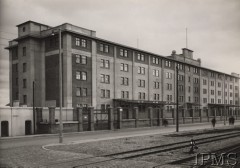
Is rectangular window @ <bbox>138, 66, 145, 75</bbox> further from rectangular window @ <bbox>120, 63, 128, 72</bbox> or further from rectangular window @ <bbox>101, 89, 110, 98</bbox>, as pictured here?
rectangular window @ <bbox>101, 89, 110, 98</bbox>

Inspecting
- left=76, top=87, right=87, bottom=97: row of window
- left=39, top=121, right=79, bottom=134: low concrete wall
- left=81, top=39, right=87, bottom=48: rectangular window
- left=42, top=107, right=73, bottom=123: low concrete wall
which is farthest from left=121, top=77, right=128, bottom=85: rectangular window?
left=39, top=121, right=79, bottom=134: low concrete wall

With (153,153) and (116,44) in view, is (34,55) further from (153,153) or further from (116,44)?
(153,153)

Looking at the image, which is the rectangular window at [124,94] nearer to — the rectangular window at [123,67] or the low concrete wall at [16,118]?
the rectangular window at [123,67]

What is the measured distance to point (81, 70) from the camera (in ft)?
156

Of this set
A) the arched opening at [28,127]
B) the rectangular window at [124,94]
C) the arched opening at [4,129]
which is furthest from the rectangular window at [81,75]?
the arched opening at [4,129]

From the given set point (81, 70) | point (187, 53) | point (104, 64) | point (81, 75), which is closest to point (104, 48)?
point (104, 64)

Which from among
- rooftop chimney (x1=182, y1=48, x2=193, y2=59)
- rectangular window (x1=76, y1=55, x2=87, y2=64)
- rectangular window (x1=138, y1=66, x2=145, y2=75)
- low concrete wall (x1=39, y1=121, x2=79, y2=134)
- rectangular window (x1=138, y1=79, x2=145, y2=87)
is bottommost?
low concrete wall (x1=39, y1=121, x2=79, y2=134)

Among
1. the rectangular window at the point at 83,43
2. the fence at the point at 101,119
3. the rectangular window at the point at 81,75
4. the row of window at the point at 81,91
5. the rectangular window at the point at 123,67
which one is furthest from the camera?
the rectangular window at the point at 123,67

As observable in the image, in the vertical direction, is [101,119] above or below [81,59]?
below

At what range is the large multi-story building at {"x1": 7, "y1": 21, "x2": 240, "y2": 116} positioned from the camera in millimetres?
46594

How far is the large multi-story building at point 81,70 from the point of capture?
Answer: 46.6m

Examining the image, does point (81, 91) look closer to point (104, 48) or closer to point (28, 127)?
point (104, 48)

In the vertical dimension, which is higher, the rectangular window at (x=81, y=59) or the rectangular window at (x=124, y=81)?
the rectangular window at (x=81, y=59)

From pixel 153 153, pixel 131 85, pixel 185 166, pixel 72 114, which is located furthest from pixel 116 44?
pixel 185 166
